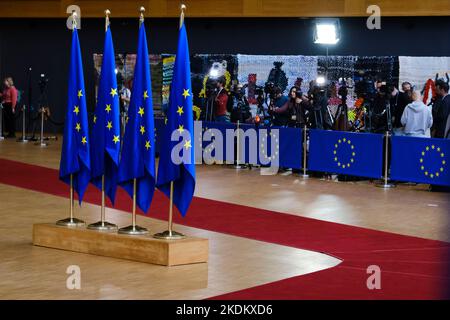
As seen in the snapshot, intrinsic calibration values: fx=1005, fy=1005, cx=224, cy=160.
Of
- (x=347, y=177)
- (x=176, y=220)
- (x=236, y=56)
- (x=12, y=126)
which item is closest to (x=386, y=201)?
(x=347, y=177)

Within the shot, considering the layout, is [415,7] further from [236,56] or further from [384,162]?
[384,162]

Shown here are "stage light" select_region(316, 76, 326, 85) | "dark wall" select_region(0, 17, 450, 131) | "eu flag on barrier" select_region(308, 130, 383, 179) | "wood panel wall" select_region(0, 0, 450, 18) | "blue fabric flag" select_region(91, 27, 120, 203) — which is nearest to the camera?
"blue fabric flag" select_region(91, 27, 120, 203)

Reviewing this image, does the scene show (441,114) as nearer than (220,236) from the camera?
No

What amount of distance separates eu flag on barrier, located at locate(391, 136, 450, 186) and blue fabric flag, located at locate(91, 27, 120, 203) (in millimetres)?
7935

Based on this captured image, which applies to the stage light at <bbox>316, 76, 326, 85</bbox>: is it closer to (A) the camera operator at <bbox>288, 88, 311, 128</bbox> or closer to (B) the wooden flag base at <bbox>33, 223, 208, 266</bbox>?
(A) the camera operator at <bbox>288, 88, 311, 128</bbox>

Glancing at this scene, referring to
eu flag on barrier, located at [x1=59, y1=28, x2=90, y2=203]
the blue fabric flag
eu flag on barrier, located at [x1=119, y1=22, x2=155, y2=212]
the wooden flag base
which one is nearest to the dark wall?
eu flag on barrier, located at [x1=59, y1=28, x2=90, y2=203]

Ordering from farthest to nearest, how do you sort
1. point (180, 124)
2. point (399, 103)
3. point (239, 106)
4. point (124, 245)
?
point (239, 106), point (399, 103), point (124, 245), point (180, 124)

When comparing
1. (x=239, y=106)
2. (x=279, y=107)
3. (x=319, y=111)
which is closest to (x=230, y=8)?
(x=239, y=106)

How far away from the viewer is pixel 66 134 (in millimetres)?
12289

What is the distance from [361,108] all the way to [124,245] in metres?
11.9

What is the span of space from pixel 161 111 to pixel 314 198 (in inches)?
400

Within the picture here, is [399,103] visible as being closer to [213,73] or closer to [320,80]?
[320,80]

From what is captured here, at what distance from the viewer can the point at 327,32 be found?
25125 millimetres

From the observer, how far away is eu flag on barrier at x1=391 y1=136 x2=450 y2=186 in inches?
711
